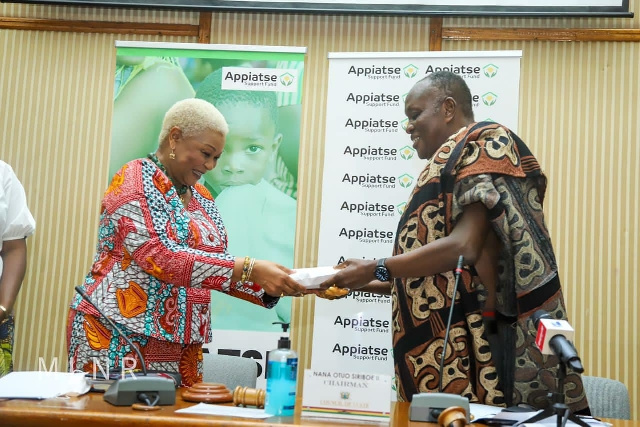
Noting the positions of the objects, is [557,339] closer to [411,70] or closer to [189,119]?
[189,119]

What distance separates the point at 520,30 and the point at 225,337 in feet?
8.47

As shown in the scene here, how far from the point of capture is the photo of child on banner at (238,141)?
178 inches

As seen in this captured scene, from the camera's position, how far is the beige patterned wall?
4402 mm

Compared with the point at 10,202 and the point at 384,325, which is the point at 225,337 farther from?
the point at 10,202

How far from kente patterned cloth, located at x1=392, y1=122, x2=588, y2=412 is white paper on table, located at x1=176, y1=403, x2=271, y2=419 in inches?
30.5

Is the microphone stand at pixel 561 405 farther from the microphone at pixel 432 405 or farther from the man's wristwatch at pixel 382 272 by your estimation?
the man's wristwatch at pixel 382 272

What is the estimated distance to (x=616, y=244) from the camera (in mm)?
4406

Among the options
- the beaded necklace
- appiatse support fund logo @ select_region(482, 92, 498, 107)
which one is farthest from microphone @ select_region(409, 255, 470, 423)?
appiatse support fund logo @ select_region(482, 92, 498, 107)

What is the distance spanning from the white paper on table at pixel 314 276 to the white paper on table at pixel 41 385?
3.34ft

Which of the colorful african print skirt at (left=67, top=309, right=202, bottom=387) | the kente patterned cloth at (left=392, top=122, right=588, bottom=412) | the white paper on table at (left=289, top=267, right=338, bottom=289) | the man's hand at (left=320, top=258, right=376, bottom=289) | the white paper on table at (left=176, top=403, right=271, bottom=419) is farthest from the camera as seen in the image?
the white paper on table at (left=289, top=267, right=338, bottom=289)

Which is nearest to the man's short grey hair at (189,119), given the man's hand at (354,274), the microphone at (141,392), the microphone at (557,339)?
the man's hand at (354,274)

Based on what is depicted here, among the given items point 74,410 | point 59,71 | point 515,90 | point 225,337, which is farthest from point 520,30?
point 74,410

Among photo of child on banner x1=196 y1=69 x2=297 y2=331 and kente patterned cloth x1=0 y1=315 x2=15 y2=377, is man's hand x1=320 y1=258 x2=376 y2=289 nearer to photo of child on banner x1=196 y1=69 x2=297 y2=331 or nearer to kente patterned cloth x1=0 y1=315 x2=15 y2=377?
kente patterned cloth x1=0 y1=315 x2=15 y2=377

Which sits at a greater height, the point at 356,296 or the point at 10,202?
the point at 10,202
